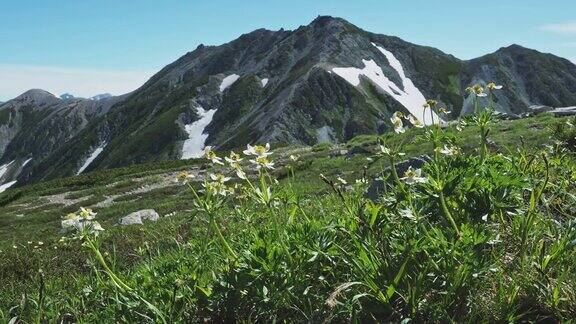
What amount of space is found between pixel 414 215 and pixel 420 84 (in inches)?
6392

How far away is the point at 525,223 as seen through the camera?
12.7 ft

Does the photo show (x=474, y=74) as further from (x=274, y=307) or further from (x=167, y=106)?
(x=274, y=307)

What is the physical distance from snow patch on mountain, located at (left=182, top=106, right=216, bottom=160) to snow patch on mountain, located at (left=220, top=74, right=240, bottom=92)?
1289 centimetres

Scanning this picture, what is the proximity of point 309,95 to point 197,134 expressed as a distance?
42140 mm

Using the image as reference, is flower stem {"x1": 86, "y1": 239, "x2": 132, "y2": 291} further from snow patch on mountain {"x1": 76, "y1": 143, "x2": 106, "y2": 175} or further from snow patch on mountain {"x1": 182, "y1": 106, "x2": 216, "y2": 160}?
snow patch on mountain {"x1": 76, "y1": 143, "x2": 106, "y2": 175}

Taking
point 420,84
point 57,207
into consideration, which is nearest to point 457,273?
point 57,207

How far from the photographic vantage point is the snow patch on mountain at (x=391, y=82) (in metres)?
137

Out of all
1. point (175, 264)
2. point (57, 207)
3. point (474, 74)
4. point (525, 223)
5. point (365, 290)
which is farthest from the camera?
point (474, 74)

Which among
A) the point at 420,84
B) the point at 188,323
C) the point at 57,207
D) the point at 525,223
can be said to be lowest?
the point at 57,207

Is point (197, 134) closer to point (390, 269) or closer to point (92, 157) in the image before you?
point (92, 157)

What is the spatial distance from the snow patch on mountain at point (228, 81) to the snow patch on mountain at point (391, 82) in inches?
1843

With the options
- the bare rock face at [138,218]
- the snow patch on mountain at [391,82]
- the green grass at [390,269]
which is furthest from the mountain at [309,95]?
the green grass at [390,269]

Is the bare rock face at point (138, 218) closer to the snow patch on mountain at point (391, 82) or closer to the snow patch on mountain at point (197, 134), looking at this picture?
the snow patch on mountain at point (391, 82)

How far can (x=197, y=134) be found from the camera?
152 m
